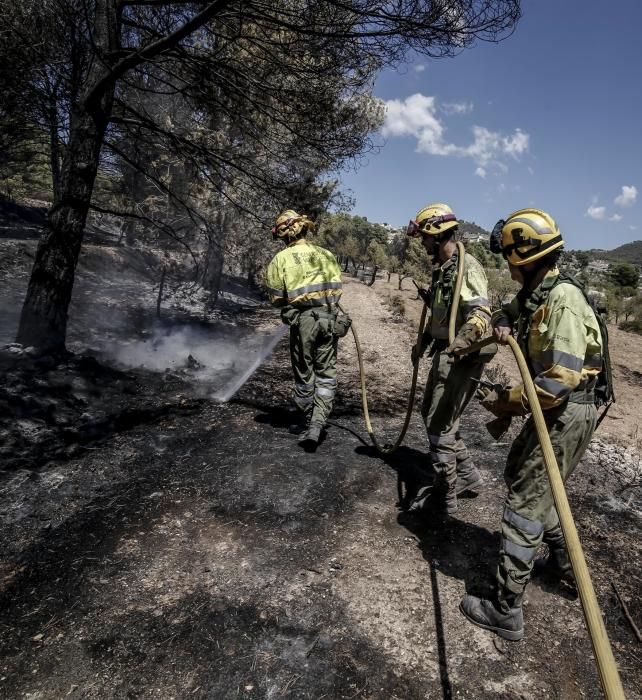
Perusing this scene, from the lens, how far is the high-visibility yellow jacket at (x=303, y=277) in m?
4.48

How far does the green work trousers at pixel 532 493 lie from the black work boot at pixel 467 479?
1.30 m

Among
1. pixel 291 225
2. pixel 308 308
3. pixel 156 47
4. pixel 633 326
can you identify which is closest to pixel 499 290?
pixel 633 326

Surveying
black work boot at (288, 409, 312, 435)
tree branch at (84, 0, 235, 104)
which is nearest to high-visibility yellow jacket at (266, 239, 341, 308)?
black work boot at (288, 409, 312, 435)

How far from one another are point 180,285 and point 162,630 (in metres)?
11.2

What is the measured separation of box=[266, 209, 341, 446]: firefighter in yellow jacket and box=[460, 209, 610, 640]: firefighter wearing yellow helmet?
2.26 meters

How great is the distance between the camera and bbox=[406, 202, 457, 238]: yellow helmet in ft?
11.0

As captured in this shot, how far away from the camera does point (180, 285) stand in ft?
40.9

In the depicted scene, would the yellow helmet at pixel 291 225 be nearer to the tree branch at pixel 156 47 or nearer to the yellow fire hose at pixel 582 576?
the tree branch at pixel 156 47

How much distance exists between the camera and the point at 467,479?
144 inches

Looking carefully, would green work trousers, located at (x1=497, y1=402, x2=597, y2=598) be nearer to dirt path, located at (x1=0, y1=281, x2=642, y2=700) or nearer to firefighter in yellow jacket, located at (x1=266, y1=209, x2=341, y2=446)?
dirt path, located at (x1=0, y1=281, x2=642, y2=700)

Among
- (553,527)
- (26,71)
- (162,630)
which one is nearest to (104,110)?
(26,71)

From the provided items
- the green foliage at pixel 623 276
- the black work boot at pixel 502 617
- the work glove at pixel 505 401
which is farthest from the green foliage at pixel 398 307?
the green foliage at pixel 623 276

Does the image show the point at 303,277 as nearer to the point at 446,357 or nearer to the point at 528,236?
the point at 446,357

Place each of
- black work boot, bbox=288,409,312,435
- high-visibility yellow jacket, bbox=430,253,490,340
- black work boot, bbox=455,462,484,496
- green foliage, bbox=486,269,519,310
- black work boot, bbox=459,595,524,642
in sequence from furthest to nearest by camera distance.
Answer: green foliage, bbox=486,269,519,310, black work boot, bbox=288,409,312,435, black work boot, bbox=455,462,484,496, high-visibility yellow jacket, bbox=430,253,490,340, black work boot, bbox=459,595,524,642
